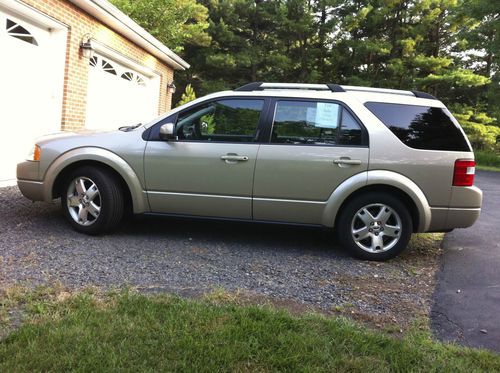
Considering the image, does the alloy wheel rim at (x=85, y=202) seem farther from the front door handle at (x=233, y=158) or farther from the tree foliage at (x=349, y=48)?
the tree foliage at (x=349, y=48)

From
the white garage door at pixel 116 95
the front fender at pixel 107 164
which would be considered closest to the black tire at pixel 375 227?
the front fender at pixel 107 164

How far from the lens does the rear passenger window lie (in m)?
4.96

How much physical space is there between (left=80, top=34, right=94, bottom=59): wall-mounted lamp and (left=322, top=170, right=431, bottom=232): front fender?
6.51 m

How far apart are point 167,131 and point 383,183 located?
89.6 inches

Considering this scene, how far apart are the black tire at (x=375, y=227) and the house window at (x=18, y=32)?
19.8 feet

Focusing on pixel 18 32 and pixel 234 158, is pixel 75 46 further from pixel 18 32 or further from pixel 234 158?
pixel 234 158

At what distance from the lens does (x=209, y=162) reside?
16.6 feet

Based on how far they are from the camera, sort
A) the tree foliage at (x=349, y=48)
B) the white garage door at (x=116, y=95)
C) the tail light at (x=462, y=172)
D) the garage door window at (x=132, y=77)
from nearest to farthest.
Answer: the tail light at (x=462, y=172), the white garage door at (x=116, y=95), the garage door window at (x=132, y=77), the tree foliage at (x=349, y=48)

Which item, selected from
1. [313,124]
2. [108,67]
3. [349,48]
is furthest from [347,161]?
[349,48]

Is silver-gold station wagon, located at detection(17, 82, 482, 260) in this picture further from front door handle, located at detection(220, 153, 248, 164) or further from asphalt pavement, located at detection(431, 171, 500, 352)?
asphalt pavement, located at detection(431, 171, 500, 352)

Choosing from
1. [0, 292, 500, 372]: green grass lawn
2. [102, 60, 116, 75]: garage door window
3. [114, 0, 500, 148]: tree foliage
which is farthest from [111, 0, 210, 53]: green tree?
[0, 292, 500, 372]: green grass lawn

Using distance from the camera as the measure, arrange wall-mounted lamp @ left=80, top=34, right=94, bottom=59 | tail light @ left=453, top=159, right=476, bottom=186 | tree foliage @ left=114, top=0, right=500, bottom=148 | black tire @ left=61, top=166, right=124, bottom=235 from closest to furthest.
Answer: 1. tail light @ left=453, top=159, right=476, bottom=186
2. black tire @ left=61, top=166, right=124, bottom=235
3. wall-mounted lamp @ left=80, top=34, right=94, bottom=59
4. tree foliage @ left=114, top=0, right=500, bottom=148

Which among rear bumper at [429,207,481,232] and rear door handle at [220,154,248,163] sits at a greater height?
rear door handle at [220,154,248,163]

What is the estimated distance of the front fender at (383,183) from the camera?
4.83 metres
